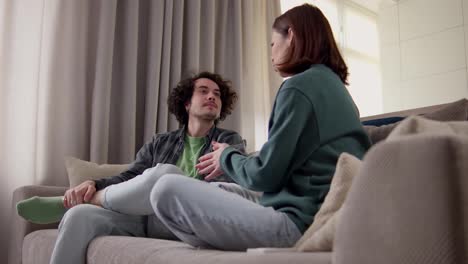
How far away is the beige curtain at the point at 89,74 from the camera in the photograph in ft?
8.24

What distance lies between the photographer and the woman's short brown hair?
1.34 m

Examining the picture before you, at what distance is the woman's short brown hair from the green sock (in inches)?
38.2

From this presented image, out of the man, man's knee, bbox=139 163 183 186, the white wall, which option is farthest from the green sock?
the white wall

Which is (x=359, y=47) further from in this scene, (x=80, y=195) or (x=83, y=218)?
(x=83, y=218)

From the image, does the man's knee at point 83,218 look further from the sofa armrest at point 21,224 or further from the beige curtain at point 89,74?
the beige curtain at point 89,74

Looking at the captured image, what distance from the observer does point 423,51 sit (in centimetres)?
477

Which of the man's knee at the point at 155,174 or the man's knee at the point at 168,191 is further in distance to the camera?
the man's knee at the point at 155,174

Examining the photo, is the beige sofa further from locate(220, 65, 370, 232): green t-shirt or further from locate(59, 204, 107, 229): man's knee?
locate(59, 204, 107, 229): man's knee

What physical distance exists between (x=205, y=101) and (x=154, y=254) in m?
1.34

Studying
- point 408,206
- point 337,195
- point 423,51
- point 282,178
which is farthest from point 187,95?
point 423,51

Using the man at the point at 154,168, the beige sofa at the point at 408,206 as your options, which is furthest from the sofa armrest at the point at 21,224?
the beige sofa at the point at 408,206

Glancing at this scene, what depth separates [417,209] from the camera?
52 centimetres

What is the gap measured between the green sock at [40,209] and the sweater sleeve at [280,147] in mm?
902

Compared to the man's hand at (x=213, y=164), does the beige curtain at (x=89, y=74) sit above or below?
above
